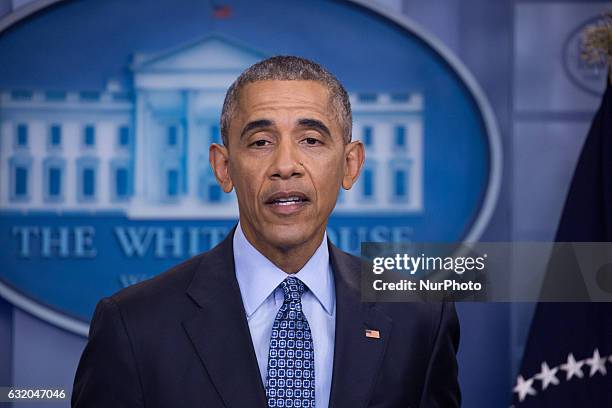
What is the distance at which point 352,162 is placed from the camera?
174 cm

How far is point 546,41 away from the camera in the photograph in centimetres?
268

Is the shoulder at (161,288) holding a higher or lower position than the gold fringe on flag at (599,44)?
lower

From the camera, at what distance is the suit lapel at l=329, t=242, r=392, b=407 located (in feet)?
5.01

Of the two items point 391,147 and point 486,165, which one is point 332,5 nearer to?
point 391,147

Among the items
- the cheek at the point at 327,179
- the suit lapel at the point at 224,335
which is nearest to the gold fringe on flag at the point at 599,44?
the cheek at the point at 327,179

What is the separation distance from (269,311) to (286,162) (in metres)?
0.30

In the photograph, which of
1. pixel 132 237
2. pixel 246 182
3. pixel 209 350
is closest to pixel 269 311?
pixel 209 350

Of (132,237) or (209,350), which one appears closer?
(209,350)

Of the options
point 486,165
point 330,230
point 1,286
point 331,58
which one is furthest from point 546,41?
point 1,286

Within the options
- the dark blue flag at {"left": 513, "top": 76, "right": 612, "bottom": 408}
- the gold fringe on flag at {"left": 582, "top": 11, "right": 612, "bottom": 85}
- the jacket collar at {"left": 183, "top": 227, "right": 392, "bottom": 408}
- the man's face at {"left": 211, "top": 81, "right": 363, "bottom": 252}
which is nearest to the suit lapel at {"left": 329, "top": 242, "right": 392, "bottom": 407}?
the jacket collar at {"left": 183, "top": 227, "right": 392, "bottom": 408}

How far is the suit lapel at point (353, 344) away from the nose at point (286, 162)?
251 millimetres

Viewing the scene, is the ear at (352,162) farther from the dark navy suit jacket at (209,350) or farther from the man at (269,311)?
the dark navy suit jacket at (209,350)

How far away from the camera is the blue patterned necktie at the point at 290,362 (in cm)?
154

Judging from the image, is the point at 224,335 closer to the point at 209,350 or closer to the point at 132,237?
the point at 209,350
